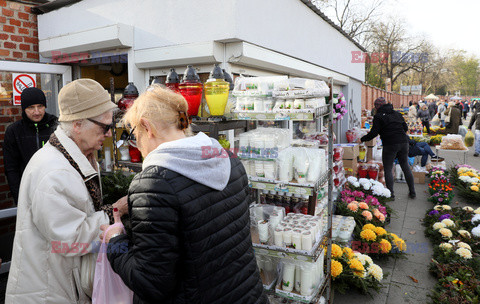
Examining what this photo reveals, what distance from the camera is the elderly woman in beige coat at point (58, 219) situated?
5.04 ft

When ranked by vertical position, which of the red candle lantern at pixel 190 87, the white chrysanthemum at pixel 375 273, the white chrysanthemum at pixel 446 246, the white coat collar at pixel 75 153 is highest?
the red candle lantern at pixel 190 87

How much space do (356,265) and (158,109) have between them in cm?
277

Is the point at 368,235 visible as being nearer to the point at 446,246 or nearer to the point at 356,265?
the point at 356,265

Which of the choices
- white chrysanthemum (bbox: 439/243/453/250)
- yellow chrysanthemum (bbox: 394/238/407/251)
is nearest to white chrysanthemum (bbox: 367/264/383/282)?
yellow chrysanthemum (bbox: 394/238/407/251)

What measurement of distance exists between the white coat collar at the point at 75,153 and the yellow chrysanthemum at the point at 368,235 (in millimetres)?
3302

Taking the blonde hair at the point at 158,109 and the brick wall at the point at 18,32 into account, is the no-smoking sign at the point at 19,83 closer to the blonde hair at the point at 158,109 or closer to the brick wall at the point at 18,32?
the brick wall at the point at 18,32

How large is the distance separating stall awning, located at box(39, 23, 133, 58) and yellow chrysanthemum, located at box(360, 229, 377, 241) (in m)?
3.57

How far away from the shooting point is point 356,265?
3303mm

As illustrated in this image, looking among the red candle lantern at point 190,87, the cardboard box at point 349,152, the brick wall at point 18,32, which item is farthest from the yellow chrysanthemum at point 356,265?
the brick wall at point 18,32

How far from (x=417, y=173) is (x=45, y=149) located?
7.87 meters

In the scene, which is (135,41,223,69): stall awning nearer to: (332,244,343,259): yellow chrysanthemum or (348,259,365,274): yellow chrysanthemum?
(332,244,343,259): yellow chrysanthemum

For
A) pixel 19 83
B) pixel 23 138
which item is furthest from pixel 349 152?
pixel 19 83

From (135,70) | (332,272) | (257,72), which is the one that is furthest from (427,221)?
(135,70)

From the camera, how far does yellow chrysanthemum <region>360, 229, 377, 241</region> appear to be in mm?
3939
